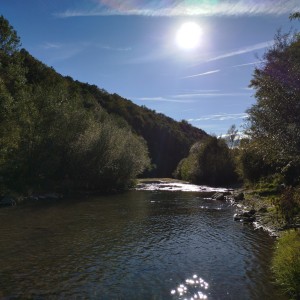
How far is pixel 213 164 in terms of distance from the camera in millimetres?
79562

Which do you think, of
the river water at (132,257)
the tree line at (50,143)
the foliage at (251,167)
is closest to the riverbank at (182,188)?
the tree line at (50,143)

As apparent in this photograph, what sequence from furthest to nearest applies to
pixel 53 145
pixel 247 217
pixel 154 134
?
1. pixel 154 134
2. pixel 53 145
3. pixel 247 217

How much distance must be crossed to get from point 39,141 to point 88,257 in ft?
114

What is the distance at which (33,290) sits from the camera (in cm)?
1385

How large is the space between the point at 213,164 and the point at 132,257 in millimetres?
62788

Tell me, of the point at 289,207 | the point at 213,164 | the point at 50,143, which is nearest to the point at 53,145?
the point at 50,143

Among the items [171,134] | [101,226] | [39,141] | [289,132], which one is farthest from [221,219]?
[171,134]

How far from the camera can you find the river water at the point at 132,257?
45.9 ft

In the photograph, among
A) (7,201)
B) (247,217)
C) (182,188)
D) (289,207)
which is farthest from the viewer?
(182,188)

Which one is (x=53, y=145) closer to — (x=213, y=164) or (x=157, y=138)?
(x=213, y=164)

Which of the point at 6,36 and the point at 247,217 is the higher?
the point at 6,36

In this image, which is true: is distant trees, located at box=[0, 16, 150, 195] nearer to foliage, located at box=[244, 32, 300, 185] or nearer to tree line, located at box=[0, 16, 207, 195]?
tree line, located at box=[0, 16, 207, 195]

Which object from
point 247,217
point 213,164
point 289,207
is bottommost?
point 247,217

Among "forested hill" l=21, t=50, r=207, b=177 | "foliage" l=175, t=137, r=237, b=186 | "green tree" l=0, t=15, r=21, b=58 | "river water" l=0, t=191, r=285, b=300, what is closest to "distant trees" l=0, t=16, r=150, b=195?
"green tree" l=0, t=15, r=21, b=58
